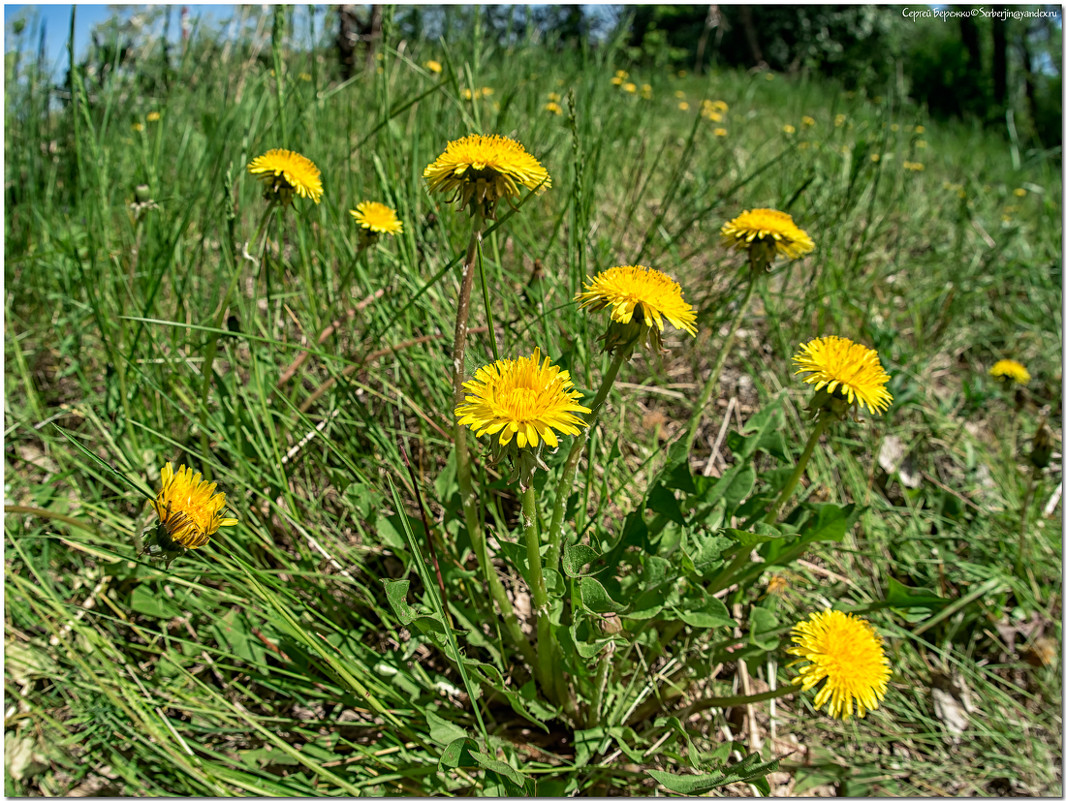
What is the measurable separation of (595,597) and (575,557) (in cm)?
6

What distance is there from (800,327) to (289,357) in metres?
1.45

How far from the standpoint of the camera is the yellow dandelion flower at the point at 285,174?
112 cm

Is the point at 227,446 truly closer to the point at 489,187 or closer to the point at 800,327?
the point at 489,187

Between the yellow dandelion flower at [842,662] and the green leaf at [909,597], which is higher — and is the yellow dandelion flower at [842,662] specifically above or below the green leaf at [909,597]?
below

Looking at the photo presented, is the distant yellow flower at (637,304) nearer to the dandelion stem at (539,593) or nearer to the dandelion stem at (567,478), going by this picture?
the dandelion stem at (567,478)

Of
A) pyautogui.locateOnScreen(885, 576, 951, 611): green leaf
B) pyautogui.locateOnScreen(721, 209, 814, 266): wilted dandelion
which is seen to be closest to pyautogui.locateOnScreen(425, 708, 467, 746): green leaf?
pyautogui.locateOnScreen(885, 576, 951, 611): green leaf

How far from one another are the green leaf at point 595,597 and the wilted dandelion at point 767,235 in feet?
2.31

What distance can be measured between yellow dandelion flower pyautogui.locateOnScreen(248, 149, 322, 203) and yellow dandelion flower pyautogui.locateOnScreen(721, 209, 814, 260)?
0.77 m

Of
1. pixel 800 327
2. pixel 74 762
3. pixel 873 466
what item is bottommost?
pixel 74 762

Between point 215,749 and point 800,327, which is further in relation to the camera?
point 800,327

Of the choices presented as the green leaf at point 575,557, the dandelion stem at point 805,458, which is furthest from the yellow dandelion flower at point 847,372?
the green leaf at point 575,557

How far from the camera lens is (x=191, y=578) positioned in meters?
1.21

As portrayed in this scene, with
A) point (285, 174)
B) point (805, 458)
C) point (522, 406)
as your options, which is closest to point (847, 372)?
point (805, 458)

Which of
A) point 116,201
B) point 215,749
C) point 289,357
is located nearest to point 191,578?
point 215,749
